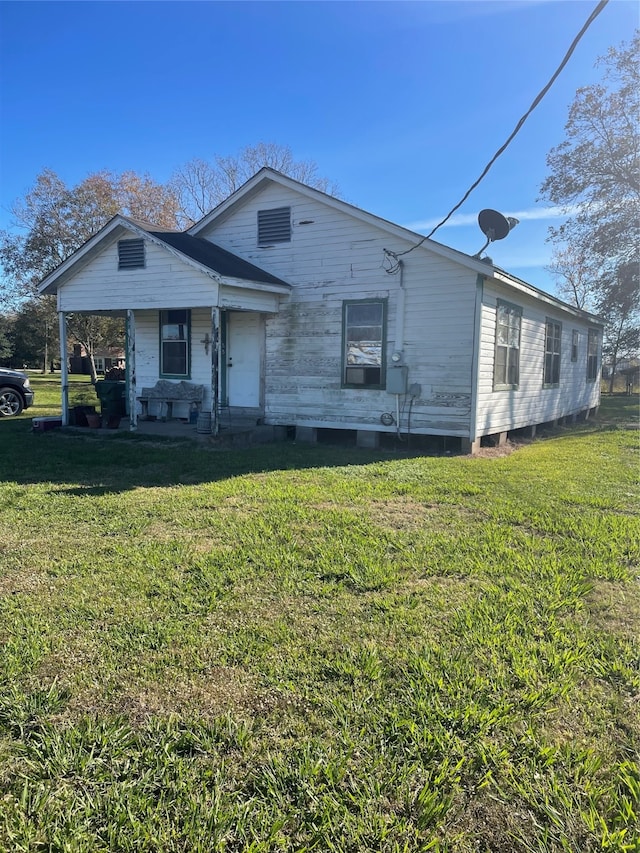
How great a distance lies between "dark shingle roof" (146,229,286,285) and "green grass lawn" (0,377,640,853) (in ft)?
18.0

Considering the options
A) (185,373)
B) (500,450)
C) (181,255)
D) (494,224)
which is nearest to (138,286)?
(181,255)

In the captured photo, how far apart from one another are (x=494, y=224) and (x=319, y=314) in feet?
10.9

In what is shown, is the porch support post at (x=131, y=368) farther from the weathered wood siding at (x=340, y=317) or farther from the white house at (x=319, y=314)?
the weathered wood siding at (x=340, y=317)

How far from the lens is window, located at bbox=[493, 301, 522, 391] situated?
994cm

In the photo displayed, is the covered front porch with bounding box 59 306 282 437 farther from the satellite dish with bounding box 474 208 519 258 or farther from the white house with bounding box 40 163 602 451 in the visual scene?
the satellite dish with bounding box 474 208 519 258

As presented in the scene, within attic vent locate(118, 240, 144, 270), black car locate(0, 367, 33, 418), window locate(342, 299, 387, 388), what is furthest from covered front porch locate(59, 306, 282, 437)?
black car locate(0, 367, 33, 418)

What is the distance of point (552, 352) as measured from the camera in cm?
1361

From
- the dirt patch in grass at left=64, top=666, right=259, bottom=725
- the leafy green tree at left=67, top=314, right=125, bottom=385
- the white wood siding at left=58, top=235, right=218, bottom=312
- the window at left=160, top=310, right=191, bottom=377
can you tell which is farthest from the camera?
the leafy green tree at left=67, top=314, right=125, bottom=385

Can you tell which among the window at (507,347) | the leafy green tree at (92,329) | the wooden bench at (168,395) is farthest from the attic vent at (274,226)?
the leafy green tree at (92,329)

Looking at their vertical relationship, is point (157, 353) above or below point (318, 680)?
above

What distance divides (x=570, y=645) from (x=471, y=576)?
37.6 inches

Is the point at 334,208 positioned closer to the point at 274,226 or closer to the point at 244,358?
the point at 274,226

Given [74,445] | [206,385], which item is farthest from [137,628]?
[206,385]

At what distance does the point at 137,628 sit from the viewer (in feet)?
10.1
